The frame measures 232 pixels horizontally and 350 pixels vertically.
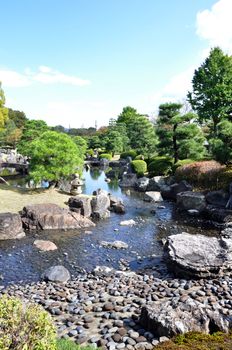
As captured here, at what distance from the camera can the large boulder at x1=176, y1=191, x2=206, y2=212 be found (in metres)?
22.4

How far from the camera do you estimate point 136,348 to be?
656cm

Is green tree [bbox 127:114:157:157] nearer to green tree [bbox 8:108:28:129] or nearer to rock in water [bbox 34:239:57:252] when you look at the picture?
rock in water [bbox 34:239:57:252]

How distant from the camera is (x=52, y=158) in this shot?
2250 centimetres

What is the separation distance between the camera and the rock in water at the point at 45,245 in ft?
47.0

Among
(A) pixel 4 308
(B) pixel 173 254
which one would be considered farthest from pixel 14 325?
(B) pixel 173 254

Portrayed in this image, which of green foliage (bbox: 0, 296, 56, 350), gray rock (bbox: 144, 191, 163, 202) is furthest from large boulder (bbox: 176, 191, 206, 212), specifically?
green foliage (bbox: 0, 296, 56, 350)

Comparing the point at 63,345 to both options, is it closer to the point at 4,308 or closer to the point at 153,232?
the point at 4,308

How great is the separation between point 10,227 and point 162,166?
22.1m

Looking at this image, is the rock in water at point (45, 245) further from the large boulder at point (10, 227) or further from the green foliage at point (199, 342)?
the green foliage at point (199, 342)

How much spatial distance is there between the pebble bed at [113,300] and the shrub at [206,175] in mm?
14243

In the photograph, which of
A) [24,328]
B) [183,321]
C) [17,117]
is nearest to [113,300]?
[183,321]

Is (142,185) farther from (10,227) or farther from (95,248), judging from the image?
(10,227)

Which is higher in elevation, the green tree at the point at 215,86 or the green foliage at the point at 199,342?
the green tree at the point at 215,86

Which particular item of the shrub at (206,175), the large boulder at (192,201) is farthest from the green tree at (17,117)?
the large boulder at (192,201)
